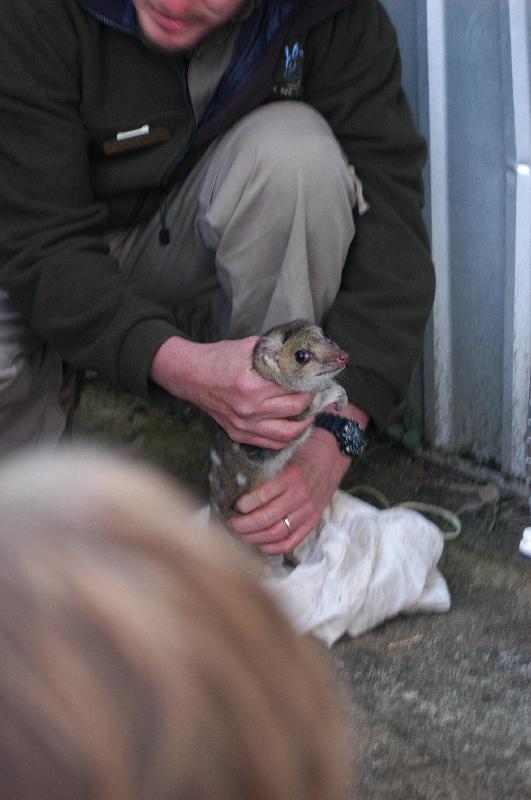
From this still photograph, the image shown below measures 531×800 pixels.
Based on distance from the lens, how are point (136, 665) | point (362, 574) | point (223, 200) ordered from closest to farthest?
point (136, 665), point (362, 574), point (223, 200)

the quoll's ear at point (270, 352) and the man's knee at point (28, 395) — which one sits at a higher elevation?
the quoll's ear at point (270, 352)

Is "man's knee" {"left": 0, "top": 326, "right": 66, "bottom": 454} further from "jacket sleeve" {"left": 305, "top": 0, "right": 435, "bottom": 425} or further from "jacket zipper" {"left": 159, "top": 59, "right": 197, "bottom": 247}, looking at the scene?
"jacket sleeve" {"left": 305, "top": 0, "right": 435, "bottom": 425}

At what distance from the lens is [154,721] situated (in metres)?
0.67

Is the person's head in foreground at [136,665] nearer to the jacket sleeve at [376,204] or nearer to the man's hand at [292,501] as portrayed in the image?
the man's hand at [292,501]

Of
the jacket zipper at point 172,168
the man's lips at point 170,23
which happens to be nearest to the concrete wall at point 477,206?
the jacket zipper at point 172,168

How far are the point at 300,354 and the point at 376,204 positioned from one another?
59cm

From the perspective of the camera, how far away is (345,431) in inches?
97.6

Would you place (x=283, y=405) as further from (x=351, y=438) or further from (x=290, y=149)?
(x=290, y=149)

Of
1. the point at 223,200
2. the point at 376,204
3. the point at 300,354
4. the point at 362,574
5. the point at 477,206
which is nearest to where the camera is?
the point at 300,354

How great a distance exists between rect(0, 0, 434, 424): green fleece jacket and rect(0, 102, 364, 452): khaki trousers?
0.20 feet

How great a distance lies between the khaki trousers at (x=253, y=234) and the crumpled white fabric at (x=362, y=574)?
526mm

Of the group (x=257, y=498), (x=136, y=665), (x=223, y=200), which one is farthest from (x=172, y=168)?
(x=136, y=665)

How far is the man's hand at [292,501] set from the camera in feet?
7.79

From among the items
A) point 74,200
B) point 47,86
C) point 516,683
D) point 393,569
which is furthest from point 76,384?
point 516,683
